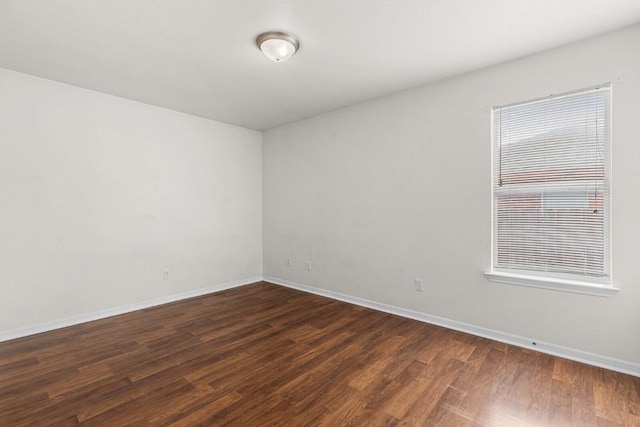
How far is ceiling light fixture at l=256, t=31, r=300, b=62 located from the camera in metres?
2.29

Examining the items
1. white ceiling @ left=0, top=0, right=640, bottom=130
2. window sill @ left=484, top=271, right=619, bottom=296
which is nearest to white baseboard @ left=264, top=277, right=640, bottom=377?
window sill @ left=484, top=271, right=619, bottom=296

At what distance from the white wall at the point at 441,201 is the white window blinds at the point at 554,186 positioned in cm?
10

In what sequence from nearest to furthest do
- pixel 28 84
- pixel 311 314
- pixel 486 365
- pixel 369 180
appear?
pixel 486 365
pixel 28 84
pixel 311 314
pixel 369 180

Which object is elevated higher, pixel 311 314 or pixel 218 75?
pixel 218 75

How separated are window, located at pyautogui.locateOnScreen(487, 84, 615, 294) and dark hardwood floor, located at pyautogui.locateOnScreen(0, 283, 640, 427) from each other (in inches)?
30.0

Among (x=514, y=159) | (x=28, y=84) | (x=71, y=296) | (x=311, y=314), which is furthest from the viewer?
(x=311, y=314)

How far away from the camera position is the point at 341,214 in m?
4.12

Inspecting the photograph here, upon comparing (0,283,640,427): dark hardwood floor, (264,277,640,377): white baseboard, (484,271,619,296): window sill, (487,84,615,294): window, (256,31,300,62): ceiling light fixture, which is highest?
(256,31,300,62): ceiling light fixture

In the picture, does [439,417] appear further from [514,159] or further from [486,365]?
[514,159]

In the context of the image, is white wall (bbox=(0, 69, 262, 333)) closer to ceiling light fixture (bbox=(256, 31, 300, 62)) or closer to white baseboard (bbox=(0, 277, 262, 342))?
white baseboard (bbox=(0, 277, 262, 342))

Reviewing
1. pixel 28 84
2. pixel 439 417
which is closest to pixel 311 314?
pixel 439 417

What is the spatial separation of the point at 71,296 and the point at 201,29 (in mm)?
3122

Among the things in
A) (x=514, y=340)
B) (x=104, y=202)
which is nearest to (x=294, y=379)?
(x=514, y=340)

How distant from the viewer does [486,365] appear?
93.2 inches
